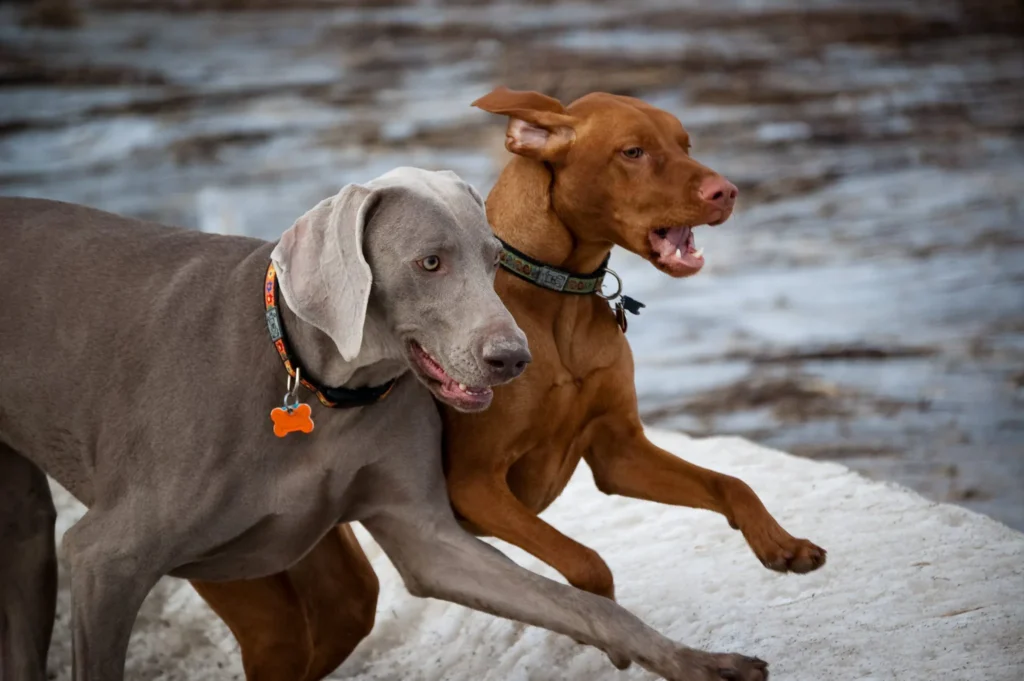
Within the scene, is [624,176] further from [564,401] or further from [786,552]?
[786,552]

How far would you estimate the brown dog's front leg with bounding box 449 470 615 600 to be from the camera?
9.98 ft

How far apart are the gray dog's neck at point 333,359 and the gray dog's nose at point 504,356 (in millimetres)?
258

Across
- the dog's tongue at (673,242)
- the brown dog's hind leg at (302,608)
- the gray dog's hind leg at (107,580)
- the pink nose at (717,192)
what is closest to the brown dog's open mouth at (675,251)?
the dog's tongue at (673,242)

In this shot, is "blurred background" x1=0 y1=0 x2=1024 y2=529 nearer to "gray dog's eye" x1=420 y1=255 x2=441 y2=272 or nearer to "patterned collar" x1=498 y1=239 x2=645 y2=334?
"patterned collar" x1=498 y1=239 x2=645 y2=334

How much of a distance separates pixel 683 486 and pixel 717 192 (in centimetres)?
65

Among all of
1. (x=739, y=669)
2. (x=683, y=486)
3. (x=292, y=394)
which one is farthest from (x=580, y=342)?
(x=739, y=669)

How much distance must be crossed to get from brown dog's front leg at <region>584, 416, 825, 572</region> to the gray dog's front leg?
0.81 ft

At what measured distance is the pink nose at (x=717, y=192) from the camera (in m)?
2.97

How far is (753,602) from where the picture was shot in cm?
365

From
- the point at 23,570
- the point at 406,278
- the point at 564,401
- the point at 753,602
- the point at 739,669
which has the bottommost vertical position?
the point at 753,602

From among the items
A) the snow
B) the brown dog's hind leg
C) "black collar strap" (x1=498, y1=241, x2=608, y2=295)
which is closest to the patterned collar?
"black collar strap" (x1=498, y1=241, x2=608, y2=295)

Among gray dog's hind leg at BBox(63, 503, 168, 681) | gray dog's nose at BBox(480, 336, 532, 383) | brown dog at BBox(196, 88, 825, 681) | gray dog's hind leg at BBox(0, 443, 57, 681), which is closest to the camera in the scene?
gray dog's nose at BBox(480, 336, 532, 383)

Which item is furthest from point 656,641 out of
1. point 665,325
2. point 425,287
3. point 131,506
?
point 665,325

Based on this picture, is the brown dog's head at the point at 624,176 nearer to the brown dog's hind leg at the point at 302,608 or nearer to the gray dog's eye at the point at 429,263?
the gray dog's eye at the point at 429,263
